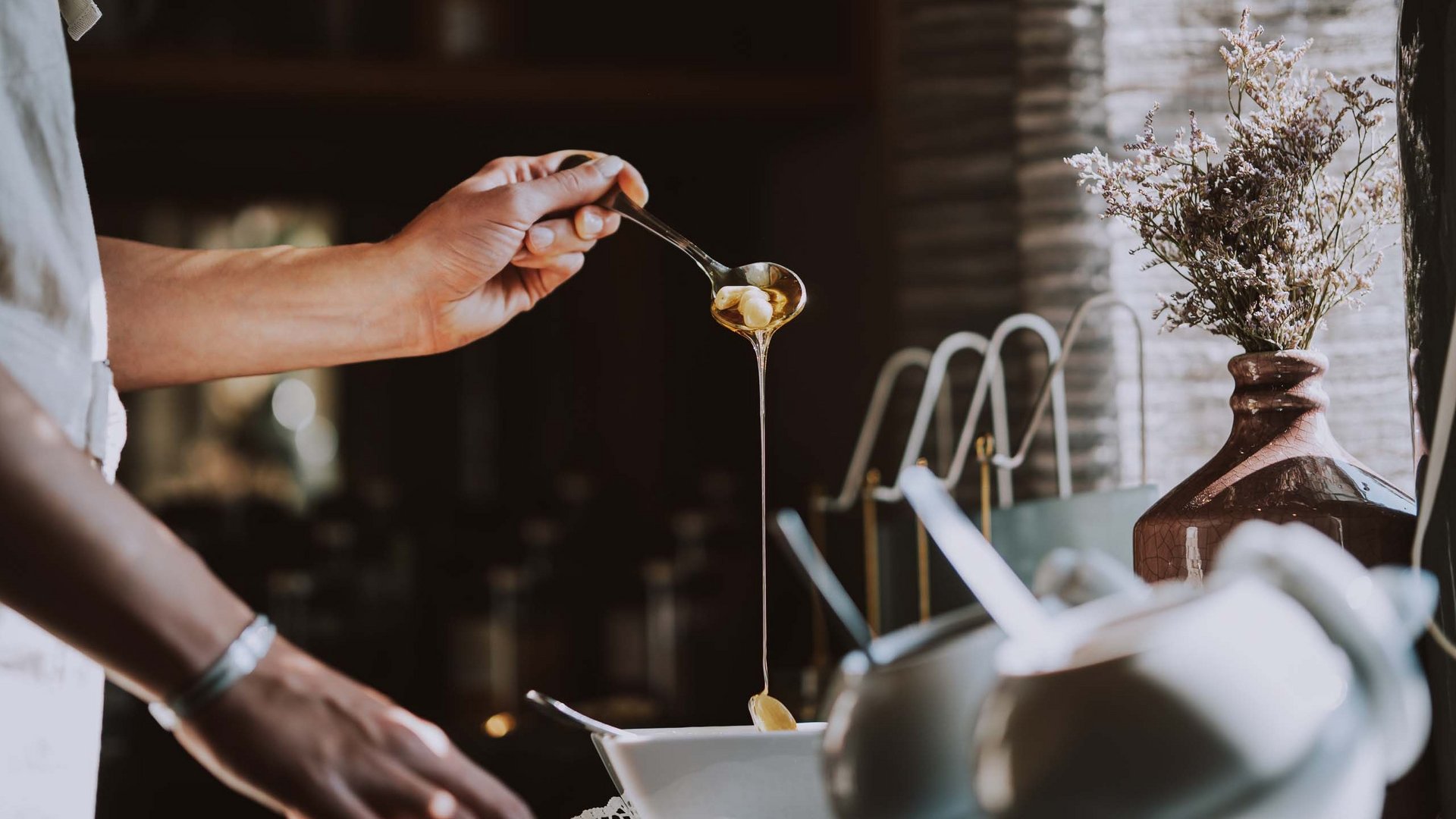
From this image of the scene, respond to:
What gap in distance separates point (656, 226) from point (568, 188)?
0.22 feet

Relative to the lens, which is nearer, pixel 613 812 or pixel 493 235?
pixel 613 812

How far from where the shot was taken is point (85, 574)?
33 cm

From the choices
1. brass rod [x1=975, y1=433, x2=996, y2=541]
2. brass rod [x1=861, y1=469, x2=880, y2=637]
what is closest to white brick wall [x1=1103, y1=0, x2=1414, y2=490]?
brass rod [x1=861, y1=469, x2=880, y2=637]

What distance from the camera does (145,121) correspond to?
5.98 ft

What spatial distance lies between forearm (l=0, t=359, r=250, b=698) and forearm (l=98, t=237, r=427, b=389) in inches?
19.6

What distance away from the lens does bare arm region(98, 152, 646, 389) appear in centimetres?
81

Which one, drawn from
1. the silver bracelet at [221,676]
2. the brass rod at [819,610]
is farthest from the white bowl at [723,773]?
the brass rod at [819,610]

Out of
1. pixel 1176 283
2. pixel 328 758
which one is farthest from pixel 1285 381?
pixel 1176 283

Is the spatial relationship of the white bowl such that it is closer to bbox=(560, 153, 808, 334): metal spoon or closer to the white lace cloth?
the white lace cloth

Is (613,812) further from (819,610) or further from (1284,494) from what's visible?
(819,610)

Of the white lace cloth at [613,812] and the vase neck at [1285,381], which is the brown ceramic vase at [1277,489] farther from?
the white lace cloth at [613,812]

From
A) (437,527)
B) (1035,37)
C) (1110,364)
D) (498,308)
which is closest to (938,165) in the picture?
(1035,37)

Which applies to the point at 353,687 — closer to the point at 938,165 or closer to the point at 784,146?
the point at 938,165

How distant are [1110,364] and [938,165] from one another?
1.13 ft
